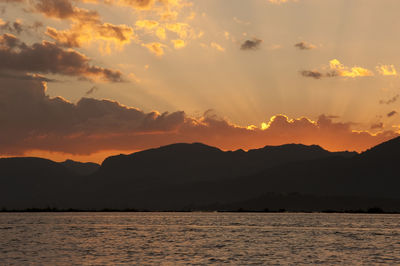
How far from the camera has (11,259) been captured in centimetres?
A: 8250

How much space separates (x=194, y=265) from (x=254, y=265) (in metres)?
8.53

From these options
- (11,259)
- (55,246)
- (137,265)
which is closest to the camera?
(137,265)

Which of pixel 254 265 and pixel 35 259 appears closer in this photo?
pixel 254 265

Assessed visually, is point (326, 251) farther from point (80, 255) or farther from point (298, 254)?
point (80, 255)

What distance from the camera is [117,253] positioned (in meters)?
93.5

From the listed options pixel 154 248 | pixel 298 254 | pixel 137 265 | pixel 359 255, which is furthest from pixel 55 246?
pixel 359 255

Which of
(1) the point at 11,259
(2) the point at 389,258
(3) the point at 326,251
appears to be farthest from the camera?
(3) the point at 326,251

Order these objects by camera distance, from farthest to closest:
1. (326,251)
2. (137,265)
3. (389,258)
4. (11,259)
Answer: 1. (326,251)
2. (389,258)
3. (11,259)
4. (137,265)

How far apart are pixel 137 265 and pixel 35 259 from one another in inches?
703

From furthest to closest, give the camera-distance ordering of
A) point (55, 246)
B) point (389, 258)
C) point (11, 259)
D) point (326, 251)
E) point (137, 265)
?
point (55, 246), point (326, 251), point (389, 258), point (11, 259), point (137, 265)

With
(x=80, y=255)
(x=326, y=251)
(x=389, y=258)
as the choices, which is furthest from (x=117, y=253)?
(x=389, y=258)

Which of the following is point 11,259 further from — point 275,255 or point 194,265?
point 275,255

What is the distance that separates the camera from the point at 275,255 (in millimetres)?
92875

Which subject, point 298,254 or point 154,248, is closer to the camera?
point 298,254
